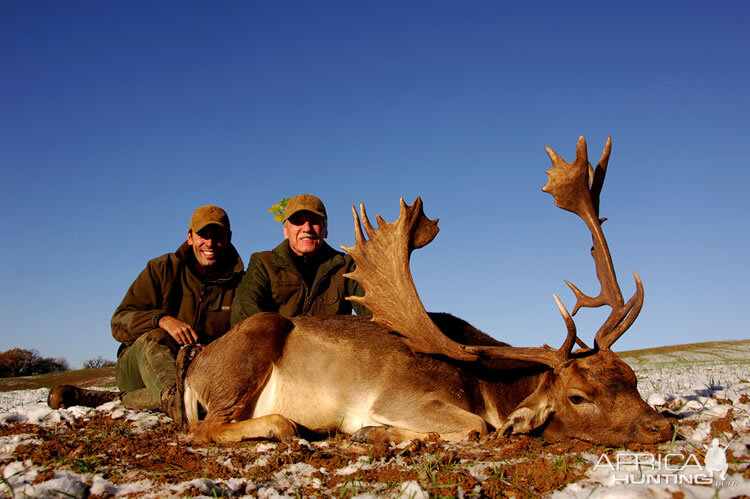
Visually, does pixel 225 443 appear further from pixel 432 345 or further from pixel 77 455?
pixel 432 345

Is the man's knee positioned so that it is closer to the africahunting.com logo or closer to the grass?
the africahunting.com logo

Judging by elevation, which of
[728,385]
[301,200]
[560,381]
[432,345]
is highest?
[301,200]

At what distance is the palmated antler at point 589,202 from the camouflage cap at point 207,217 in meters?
4.53

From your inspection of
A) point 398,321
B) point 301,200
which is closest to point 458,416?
point 398,321

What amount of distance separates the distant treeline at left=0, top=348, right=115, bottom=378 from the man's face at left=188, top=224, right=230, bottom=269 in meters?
22.4

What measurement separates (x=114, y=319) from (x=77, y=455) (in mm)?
3893

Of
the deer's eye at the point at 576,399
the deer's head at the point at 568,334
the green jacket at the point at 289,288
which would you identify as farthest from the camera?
the green jacket at the point at 289,288

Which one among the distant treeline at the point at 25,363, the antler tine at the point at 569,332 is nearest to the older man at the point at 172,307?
the antler tine at the point at 569,332

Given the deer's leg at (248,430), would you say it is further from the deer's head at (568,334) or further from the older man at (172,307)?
the older man at (172,307)

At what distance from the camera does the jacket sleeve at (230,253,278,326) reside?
23.9 ft

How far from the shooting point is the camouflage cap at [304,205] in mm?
7714

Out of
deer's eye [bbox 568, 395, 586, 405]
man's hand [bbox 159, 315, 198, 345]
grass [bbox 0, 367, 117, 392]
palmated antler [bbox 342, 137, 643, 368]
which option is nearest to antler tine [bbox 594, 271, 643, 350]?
palmated antler [bbox 342, 137, 643, 368]

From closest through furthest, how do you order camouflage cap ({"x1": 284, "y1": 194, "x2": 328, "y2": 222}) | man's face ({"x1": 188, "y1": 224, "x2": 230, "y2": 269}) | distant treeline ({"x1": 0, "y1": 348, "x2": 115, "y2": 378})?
camouflage cap ({"x1": 284, "y1": 194, "x2": 328, "y2": 222}) < man's face ({"x1": 188, "y1": 224, "x2": 230, "y2": 269}) < distant treeline ({"x1": 0, "y1": 348, "x2": 115, "y2": 378})

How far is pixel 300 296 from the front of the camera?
7.64 metres
